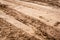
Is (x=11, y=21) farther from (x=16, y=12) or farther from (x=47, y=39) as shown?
(x=47, y=39)

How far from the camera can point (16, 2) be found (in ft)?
13.4

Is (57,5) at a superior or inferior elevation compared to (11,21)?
superior

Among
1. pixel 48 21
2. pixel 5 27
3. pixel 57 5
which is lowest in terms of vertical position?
pixel 5 27

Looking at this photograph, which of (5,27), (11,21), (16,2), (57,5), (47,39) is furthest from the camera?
(16,2)

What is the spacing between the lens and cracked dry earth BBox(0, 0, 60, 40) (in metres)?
2.61

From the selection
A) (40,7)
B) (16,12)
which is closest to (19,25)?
(16,12)

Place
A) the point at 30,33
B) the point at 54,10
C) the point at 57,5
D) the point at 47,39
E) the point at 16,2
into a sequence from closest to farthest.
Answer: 1. the point at 47,39
2. the point at 30,33
3. the point at 54,10
4. the point at 57,5
5. the point at 16,2

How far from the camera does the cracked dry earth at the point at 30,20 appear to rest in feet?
8.55

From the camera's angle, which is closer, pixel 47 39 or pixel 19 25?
pixel 47 39

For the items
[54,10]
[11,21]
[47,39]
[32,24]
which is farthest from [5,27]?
[54,10]

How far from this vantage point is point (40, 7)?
3.65 metres

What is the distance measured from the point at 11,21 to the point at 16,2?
122 centimetres

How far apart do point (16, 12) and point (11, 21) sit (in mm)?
481

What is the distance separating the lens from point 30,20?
3.07m
